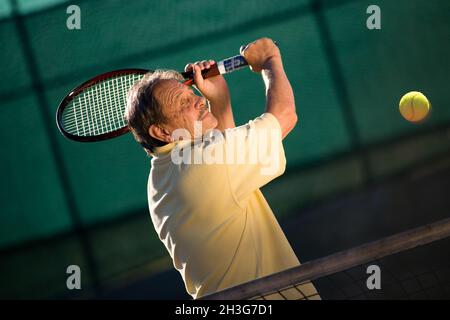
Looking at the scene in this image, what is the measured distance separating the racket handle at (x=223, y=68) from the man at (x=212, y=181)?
0.25m

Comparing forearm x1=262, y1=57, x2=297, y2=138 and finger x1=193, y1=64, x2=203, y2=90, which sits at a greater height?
finger x1=193, y1=64, x2=203, y2=90

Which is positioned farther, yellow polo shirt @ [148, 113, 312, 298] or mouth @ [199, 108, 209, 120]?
mouth @ [199, 108, 209, 120]

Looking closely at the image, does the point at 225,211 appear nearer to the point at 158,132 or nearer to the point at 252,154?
the point at 252,154

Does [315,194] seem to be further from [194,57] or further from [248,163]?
[248,163]

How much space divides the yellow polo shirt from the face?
8 centimetres

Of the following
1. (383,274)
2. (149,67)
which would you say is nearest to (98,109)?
(149,67)

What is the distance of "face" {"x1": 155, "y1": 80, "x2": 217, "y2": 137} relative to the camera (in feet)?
7.34

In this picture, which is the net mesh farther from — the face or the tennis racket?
the tennis racket

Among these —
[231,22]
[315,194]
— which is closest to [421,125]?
[315,194]

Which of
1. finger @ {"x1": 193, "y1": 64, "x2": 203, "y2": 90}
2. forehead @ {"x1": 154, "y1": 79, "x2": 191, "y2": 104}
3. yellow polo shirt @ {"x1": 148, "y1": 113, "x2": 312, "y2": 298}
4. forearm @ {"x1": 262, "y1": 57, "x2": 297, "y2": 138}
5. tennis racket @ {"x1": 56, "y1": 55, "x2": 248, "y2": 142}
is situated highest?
tennis racket @ {"x1": 56, "y1": 55, "x2": 248, "y2": 142}

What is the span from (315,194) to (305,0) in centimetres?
110

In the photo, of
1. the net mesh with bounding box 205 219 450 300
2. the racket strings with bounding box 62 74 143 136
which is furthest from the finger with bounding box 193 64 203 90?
the net mesh with bounding box 205 219 450 300

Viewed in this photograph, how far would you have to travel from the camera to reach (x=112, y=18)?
4414mm

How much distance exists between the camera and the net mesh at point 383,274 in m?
2.03
